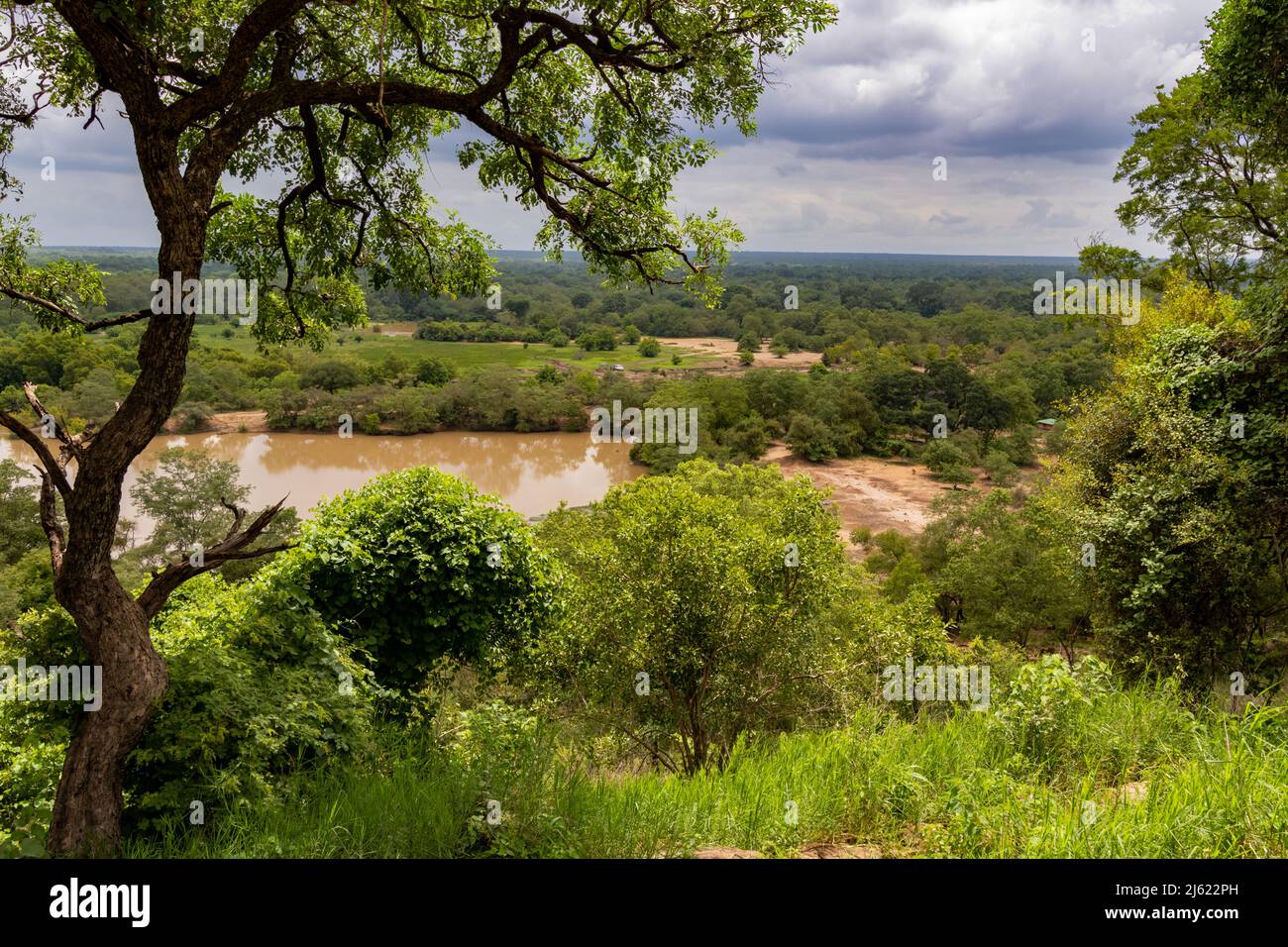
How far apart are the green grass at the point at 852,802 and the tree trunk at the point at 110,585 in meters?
0.36

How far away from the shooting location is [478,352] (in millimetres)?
76562

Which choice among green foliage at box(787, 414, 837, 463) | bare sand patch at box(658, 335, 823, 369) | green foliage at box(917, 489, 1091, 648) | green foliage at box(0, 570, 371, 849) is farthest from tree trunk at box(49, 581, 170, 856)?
bare sand patch at box(658, 335, 823, 369)

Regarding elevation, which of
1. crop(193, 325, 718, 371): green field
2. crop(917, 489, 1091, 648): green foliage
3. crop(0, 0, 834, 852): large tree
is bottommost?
crop(917, 489, 1091, 648): green foliage

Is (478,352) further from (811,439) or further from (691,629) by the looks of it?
(691,629)

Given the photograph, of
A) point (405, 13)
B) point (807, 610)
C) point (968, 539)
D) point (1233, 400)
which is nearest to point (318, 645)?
point (405, 13)

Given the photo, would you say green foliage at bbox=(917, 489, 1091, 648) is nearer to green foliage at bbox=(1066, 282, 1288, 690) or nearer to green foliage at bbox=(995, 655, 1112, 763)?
green foliage at bbox=(1066, 282, 1288, 690)

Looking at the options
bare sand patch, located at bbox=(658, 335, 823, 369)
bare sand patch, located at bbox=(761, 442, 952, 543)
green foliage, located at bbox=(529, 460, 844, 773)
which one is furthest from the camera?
bare sand patch, located at bbox=(658, 335, 823, 369)

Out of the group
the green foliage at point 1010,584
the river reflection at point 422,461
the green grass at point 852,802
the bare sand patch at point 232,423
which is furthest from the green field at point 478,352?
the green grass at point 852,802

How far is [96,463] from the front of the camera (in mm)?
3416

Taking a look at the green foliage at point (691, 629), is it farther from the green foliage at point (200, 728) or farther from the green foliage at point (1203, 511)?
the green foliage at point (1203, 511)

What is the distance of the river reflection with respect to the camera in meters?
39.2

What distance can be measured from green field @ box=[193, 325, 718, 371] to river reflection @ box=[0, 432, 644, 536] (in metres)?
15.7

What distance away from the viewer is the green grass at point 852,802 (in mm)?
2947

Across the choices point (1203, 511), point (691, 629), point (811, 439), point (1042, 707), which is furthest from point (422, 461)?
point (1042, 707)
